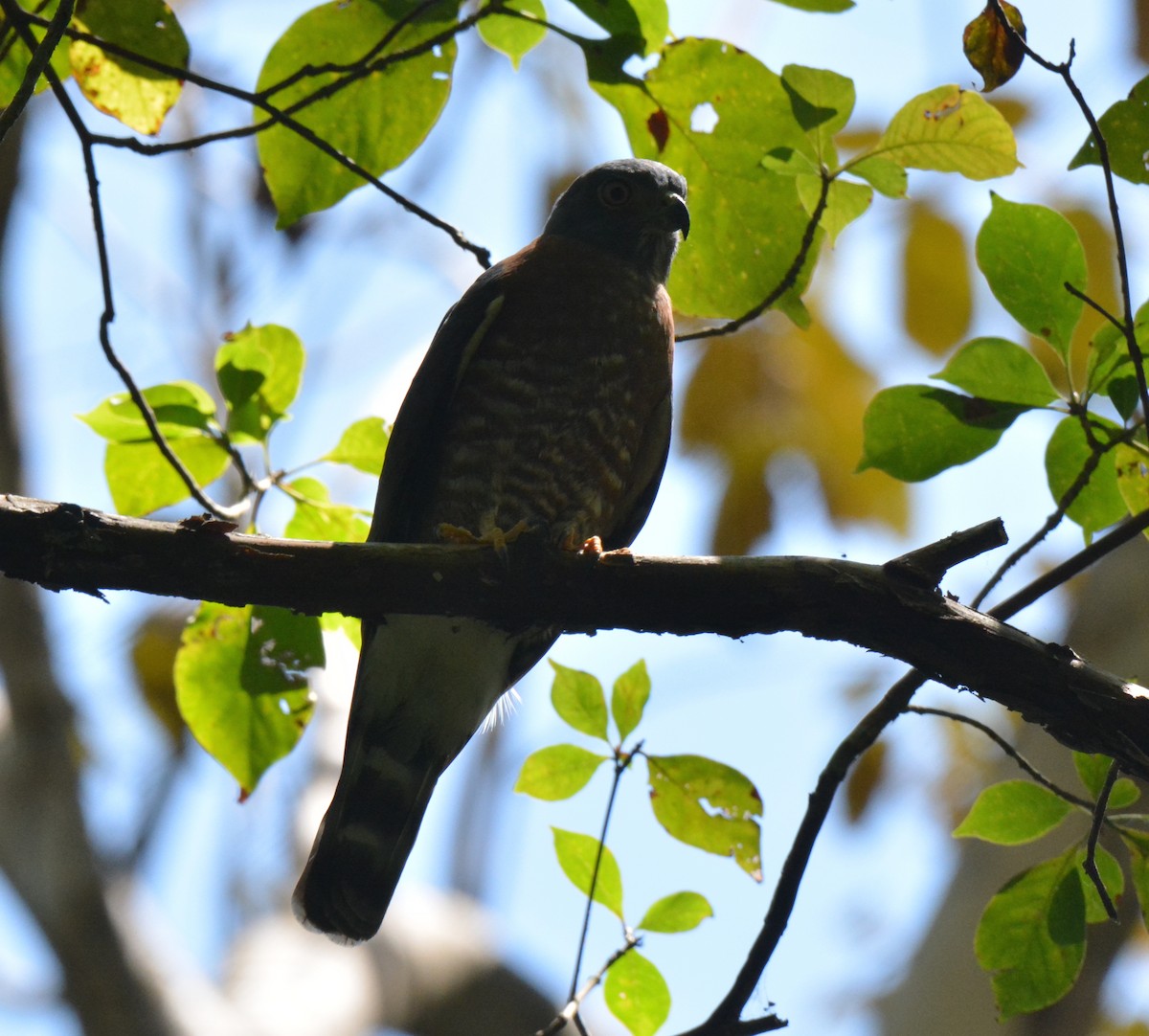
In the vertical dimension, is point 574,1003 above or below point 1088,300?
below

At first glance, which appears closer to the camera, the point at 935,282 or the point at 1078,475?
the point at 1078,475

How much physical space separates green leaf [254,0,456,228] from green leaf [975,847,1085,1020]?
181cm

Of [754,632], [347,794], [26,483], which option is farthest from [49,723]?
[754,632]

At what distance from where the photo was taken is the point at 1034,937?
208cm

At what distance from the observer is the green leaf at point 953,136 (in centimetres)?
228

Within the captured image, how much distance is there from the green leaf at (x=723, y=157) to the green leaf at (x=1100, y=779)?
1.10 meters

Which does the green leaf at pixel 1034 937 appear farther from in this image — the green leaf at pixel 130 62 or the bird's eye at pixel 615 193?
the bird's eye at pixel 615 193

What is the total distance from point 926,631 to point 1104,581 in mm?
3891

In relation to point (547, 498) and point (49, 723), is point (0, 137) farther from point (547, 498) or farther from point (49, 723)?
point (49, 723)

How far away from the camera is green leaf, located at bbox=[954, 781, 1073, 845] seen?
2104 millimetres

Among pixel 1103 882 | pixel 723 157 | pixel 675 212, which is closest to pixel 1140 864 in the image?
pixel 1103 882

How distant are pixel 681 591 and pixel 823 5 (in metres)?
1.12

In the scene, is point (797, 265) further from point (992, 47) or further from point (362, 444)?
point (362, 444)

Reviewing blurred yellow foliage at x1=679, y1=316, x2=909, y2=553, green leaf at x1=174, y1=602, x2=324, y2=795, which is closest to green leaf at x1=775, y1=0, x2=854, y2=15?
green leaf at x1=174, y1=602, x2=324, y2=795
